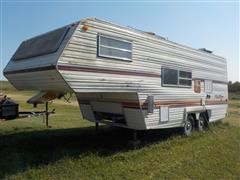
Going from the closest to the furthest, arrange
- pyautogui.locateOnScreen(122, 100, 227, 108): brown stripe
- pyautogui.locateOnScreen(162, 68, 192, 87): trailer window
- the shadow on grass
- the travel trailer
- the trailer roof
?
the travel trailer, the trailer roof, the shadow on grass, pyautogui.locateOnScreen(122, 100, 227, 108): brown stripe, pyautogui.locateOnScreen(162, 68, 192, 87): trailer window

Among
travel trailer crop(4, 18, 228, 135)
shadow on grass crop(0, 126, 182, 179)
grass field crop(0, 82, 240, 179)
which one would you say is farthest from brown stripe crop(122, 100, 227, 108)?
shadow on grass crop(0, 126, 182, 179)

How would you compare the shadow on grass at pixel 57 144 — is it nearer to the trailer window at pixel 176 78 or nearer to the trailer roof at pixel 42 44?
the trailer window at pixel 176 78

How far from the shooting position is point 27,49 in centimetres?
907

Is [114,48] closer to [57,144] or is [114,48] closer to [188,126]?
[57,144]

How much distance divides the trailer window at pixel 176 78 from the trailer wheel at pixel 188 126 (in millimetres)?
1354

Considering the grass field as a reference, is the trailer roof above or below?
above

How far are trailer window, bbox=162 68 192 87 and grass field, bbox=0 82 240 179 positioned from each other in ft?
6.36

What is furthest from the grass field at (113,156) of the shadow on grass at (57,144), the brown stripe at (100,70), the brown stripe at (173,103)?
the brown stripe at (100,70)

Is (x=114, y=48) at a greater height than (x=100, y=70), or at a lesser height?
greater

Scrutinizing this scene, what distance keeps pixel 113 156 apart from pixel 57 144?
2.33 m

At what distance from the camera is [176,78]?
11.3m

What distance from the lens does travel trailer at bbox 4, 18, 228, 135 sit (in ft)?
25.0

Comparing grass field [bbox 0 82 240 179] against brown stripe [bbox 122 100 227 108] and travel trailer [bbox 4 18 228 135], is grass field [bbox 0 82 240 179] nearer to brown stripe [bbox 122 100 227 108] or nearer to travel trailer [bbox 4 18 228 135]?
travel trailer [bbox 4 18 228 135]

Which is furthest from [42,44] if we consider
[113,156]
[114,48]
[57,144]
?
[113,156]
